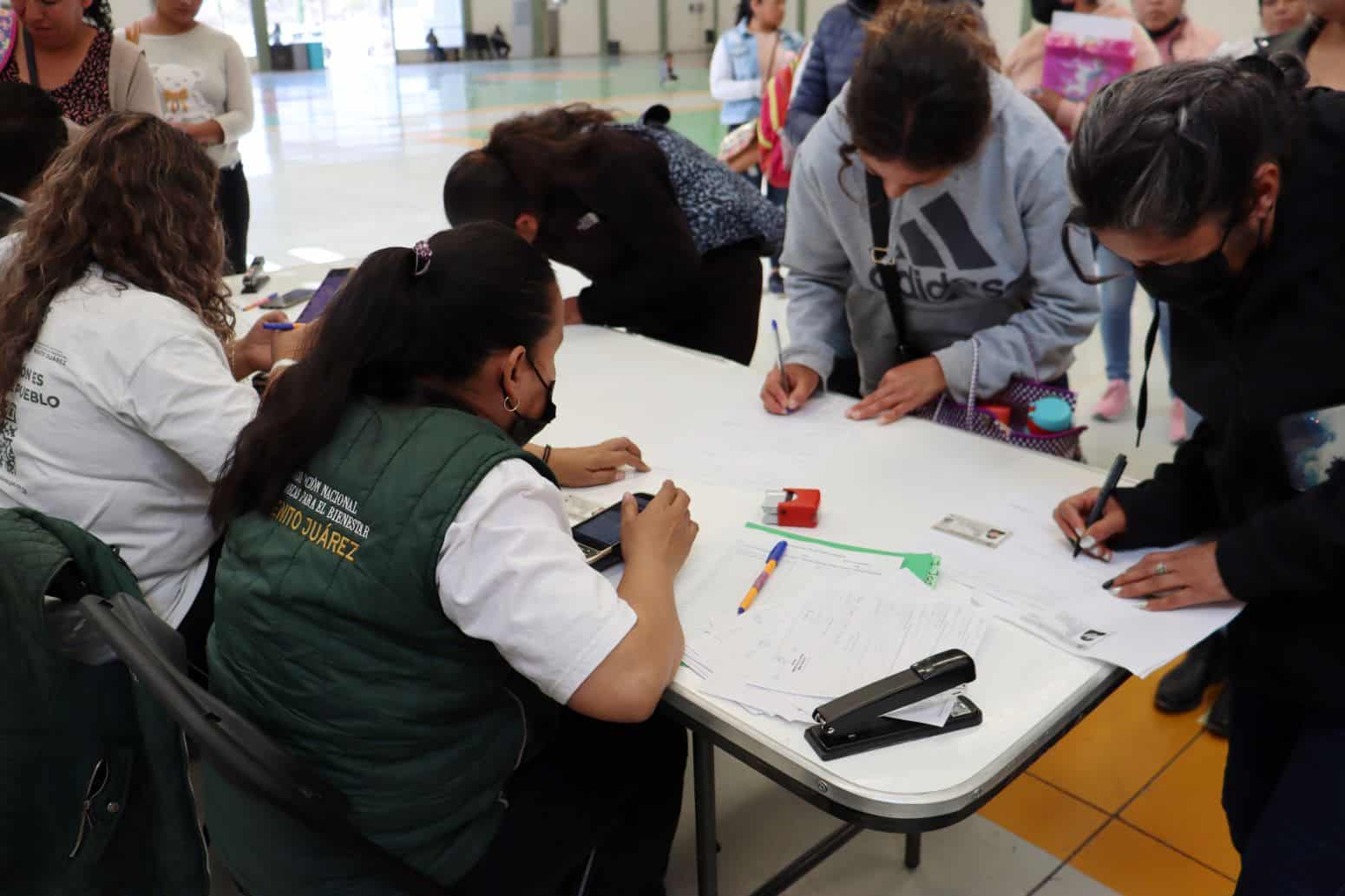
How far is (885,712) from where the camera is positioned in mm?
1062

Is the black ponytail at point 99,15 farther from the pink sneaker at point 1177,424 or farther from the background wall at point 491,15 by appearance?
the background wall at point 491,15

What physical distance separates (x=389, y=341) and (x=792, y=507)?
0.62 metres

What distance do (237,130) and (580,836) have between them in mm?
3494

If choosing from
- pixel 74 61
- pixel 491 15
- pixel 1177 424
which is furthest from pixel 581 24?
pixel 1177 424

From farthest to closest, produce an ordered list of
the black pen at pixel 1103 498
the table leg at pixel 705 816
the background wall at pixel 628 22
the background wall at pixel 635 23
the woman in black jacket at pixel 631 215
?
the background wall at pixel 635 23 → the background wall at pixel 628 22 → the woman in black jacket at pixel 631 215 → the table leg at pixel 705 816 → the black pen at pixel 1103 498

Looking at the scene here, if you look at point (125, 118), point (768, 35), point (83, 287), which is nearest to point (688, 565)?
point (83, 287)

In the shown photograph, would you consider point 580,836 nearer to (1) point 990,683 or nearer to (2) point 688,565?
(2) point 688,565

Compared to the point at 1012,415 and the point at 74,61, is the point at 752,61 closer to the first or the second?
the point at 74,61

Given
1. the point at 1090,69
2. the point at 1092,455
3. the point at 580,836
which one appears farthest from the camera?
the point at 1092,455

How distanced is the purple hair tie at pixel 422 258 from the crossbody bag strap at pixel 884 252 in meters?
1.01

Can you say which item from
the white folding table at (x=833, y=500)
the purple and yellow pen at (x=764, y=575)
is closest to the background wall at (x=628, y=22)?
the white folding table at (x=833, y=500)

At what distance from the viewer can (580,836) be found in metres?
1.33

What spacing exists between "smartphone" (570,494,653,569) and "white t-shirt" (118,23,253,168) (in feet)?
9.98

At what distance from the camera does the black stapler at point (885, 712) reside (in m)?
1.05
